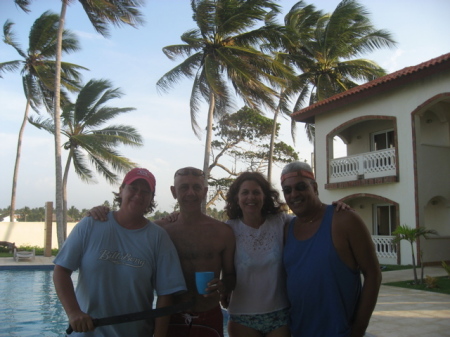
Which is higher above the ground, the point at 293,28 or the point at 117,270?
the point at 293,28

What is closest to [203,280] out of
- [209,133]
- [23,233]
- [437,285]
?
[437,285]

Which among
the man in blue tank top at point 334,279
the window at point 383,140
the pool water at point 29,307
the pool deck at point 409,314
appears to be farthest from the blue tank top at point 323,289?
the window at point 383,140

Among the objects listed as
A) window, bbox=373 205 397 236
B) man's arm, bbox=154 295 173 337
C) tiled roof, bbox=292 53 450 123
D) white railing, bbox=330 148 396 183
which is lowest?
man's arm, bbox=154 295 173 337

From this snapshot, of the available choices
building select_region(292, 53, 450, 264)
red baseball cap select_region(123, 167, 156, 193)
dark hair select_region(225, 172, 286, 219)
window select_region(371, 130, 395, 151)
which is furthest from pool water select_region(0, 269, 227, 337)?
window select_region(371, 130, 395, 151)

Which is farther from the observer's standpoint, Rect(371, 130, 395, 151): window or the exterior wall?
Rect(371, 130, 395, 151): window

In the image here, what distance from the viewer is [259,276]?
301cm

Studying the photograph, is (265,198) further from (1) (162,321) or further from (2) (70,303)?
(2) (70,303)

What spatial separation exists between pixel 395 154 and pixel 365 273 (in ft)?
43.7

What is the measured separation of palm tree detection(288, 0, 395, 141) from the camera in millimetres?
19484

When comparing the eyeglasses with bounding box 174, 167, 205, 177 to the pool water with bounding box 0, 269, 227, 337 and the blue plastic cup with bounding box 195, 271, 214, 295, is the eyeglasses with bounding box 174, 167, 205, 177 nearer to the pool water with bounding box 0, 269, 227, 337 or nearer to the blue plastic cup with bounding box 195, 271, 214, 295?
the blue plastic cup with bounding box 195, 271, 214, 295

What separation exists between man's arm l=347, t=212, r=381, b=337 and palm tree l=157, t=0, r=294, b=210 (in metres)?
14.9

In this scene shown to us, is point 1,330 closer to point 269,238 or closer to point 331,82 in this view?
point 269,238

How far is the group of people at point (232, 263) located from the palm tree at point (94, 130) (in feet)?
55.8

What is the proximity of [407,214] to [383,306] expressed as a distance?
749 centimetres
